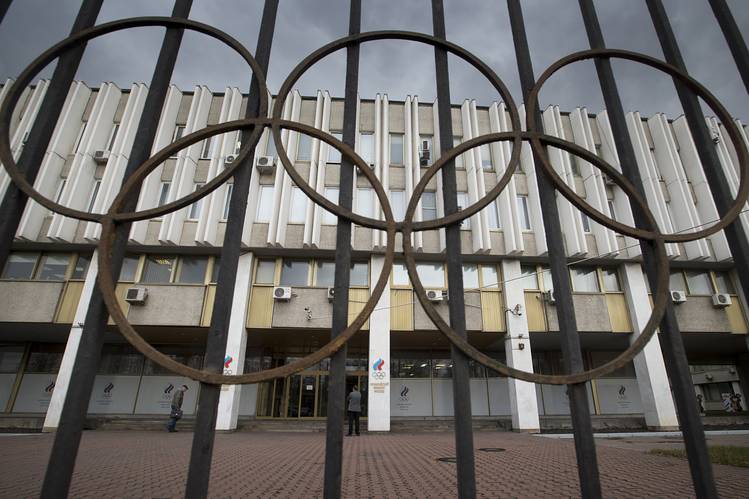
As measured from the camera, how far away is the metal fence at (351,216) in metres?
1.60

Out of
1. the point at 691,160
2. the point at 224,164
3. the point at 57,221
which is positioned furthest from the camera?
the point at 691,160

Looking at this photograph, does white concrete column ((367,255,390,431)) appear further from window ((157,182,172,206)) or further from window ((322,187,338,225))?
window ((157,182,172,206))

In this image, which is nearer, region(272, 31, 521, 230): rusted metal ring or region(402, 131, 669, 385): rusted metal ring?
region(402, 131, 669, 385): rusted metal ring

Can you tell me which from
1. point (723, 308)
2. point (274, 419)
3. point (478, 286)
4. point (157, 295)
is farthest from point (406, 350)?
point (723, 308)

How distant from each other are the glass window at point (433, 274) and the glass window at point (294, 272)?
5.11 meters

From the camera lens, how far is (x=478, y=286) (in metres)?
17.9

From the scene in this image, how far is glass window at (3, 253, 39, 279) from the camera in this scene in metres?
17.4

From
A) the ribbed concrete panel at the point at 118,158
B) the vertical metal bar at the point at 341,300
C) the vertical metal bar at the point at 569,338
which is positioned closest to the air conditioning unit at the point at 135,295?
the ribbed concrete panel at the point at 118,158

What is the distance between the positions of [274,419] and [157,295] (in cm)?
767

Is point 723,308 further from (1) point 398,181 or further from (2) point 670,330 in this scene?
(2) point 670,330

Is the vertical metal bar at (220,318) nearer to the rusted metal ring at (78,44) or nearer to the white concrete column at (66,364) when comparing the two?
the rusted metal ring at (78,44)

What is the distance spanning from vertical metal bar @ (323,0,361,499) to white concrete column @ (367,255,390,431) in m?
13.8

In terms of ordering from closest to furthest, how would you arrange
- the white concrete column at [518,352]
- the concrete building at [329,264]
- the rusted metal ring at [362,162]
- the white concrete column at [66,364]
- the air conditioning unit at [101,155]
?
the rusted metal ring at [362,162] < the white concrete column at [66,364] < the white concrete column at [518,352] < the concrete building at [329,264] < the air conditioning unit at [101,155]

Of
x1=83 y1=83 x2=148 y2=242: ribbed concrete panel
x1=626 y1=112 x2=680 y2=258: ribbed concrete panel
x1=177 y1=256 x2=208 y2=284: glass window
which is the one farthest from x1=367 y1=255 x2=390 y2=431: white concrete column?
x1=626 y1=112 x2=680 y2=258: ribbed concrete panel
